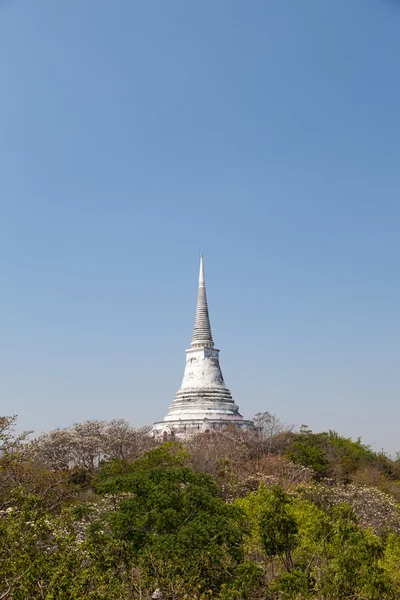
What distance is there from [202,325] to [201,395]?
7260mm

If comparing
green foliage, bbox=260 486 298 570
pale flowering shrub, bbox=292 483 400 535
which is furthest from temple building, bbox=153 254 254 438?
green foliage, bbox=260 486 298 570

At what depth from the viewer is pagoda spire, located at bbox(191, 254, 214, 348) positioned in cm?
5750

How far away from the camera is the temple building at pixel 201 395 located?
51219 millimetres

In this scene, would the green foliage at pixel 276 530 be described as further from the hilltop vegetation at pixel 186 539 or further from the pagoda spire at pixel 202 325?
the pagoda spire at pixel 202 325

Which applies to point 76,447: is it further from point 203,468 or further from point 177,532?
point 177,532

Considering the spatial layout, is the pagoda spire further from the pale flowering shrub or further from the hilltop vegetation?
Result: the pale flowering shrub

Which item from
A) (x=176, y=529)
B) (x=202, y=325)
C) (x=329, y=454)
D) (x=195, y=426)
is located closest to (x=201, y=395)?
(x=195, y=426)

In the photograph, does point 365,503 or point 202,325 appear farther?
point 202,325

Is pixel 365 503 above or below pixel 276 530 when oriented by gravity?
above

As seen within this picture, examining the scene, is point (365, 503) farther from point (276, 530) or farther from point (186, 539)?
point (186, 539)

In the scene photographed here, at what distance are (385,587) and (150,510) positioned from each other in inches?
295

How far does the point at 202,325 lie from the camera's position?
191 feet

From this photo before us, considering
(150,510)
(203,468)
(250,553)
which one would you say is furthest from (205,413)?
(150,510)

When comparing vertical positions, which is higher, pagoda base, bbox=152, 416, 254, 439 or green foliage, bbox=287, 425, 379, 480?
pagoda base, bbox=152, 416, 254, 439
